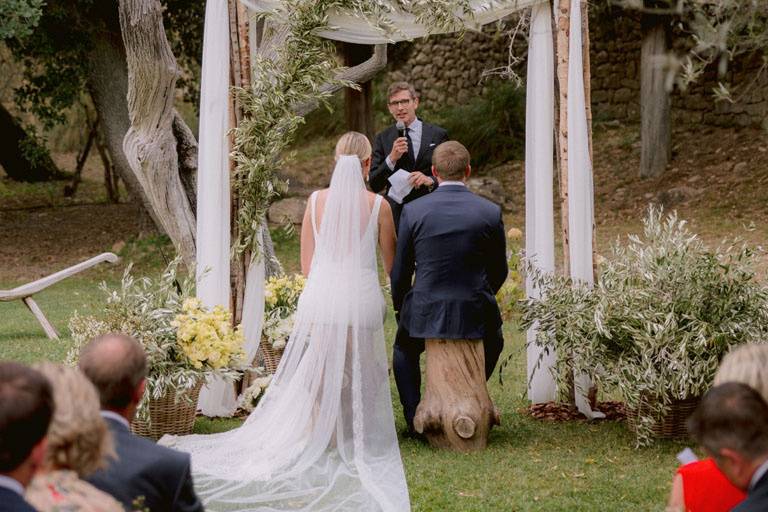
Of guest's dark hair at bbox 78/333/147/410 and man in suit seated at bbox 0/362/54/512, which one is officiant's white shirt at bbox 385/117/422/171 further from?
man in suit seated at bbox 0/362/54/512

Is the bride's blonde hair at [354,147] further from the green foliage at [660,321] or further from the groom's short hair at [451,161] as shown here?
the green foliage at [660,321]

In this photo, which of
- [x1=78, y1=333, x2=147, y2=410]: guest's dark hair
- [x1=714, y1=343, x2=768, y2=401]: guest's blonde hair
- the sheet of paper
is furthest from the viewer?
the sheet of paper

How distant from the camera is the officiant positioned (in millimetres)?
7711

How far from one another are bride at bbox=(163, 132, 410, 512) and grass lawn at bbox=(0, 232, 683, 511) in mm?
343

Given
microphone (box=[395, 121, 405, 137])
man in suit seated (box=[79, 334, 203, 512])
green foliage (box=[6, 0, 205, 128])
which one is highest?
green foliage (box=[6, 0, 205, 128])

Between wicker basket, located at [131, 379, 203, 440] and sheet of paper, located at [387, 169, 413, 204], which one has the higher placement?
sheet of paper, located at [387, 169, 413, 204]

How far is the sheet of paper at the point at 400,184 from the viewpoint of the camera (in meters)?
7.66

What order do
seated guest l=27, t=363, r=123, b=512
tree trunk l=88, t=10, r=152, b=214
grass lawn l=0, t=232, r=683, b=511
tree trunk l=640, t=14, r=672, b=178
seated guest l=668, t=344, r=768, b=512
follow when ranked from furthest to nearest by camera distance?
tree trunk l=640, t=14, r=672, b=178
tree trunk l=88, t=10, r=152, b=214
grass lawn l=0, t=232, r=683, b=511
seated guest l=668, t=344, r=768, b=512
seated guest l=27, t=363, r=123, b=512

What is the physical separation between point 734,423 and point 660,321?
3.50 m

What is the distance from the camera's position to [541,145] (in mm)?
6797

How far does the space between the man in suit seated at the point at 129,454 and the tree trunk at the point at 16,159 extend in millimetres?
17351

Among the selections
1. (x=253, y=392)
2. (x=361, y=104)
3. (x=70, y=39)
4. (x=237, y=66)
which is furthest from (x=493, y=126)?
(x=253, y=392)

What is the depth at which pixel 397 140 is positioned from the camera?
762 centimetres

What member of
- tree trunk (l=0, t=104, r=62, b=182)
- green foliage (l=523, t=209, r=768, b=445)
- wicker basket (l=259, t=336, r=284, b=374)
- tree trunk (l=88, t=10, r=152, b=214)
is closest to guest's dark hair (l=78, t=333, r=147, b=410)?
green foliage (l=523, t=209, r=768, b=445)
